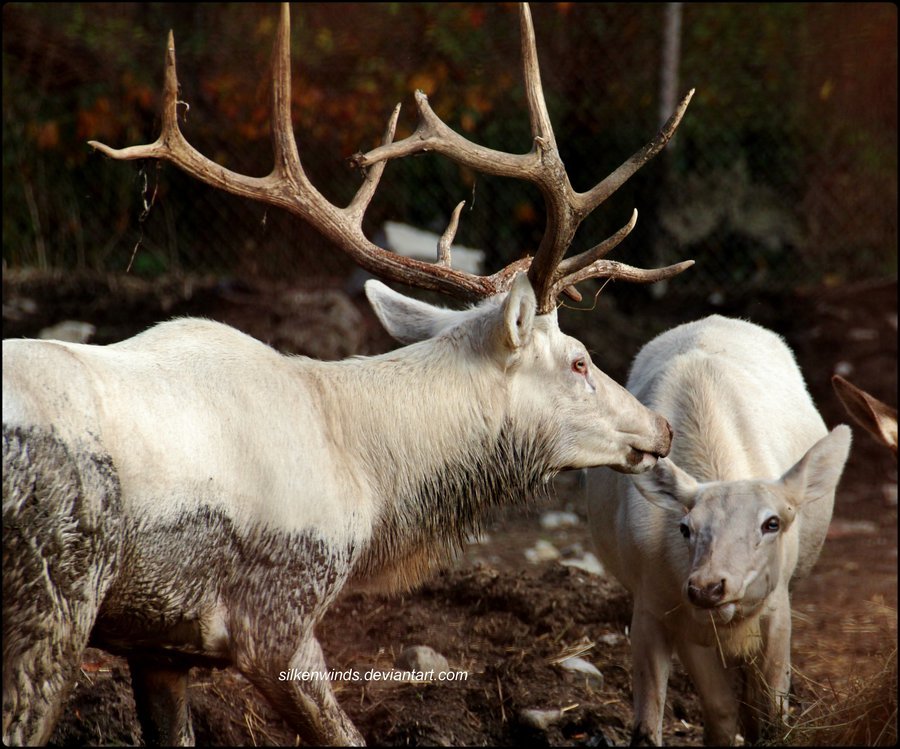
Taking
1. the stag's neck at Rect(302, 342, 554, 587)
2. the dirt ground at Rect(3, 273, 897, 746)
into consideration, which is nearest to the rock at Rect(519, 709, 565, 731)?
the dirt ground at Rect(3, 273, 897, 746)

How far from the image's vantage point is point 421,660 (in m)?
5.18

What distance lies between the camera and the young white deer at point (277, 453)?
3217mm

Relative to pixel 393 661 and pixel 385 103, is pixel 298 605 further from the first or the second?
pixel 385 103

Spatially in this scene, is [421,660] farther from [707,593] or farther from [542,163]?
[542,163]

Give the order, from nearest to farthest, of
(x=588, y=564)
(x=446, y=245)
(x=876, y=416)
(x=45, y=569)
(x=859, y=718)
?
1. (x=876, y=416)
2. (x=45, y=569)
3. (x=859, y=718)
4. (x=446, y=245)
5. (x=588, y=564)

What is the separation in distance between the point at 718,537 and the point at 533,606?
189 centimetres

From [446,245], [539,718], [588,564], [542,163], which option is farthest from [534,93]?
[588,564]

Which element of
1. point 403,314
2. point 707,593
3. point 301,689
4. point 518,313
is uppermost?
point 518,313

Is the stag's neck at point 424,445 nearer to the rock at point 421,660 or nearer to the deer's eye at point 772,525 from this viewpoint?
the deer's eye at point 772,525

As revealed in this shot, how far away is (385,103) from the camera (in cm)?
1042

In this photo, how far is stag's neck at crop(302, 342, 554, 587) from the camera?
4.02 m

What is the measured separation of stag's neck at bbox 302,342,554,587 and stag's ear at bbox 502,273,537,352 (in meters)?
0.17

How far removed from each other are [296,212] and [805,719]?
2.58 metres

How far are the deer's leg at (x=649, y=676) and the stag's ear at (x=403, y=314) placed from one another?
4.63ft
